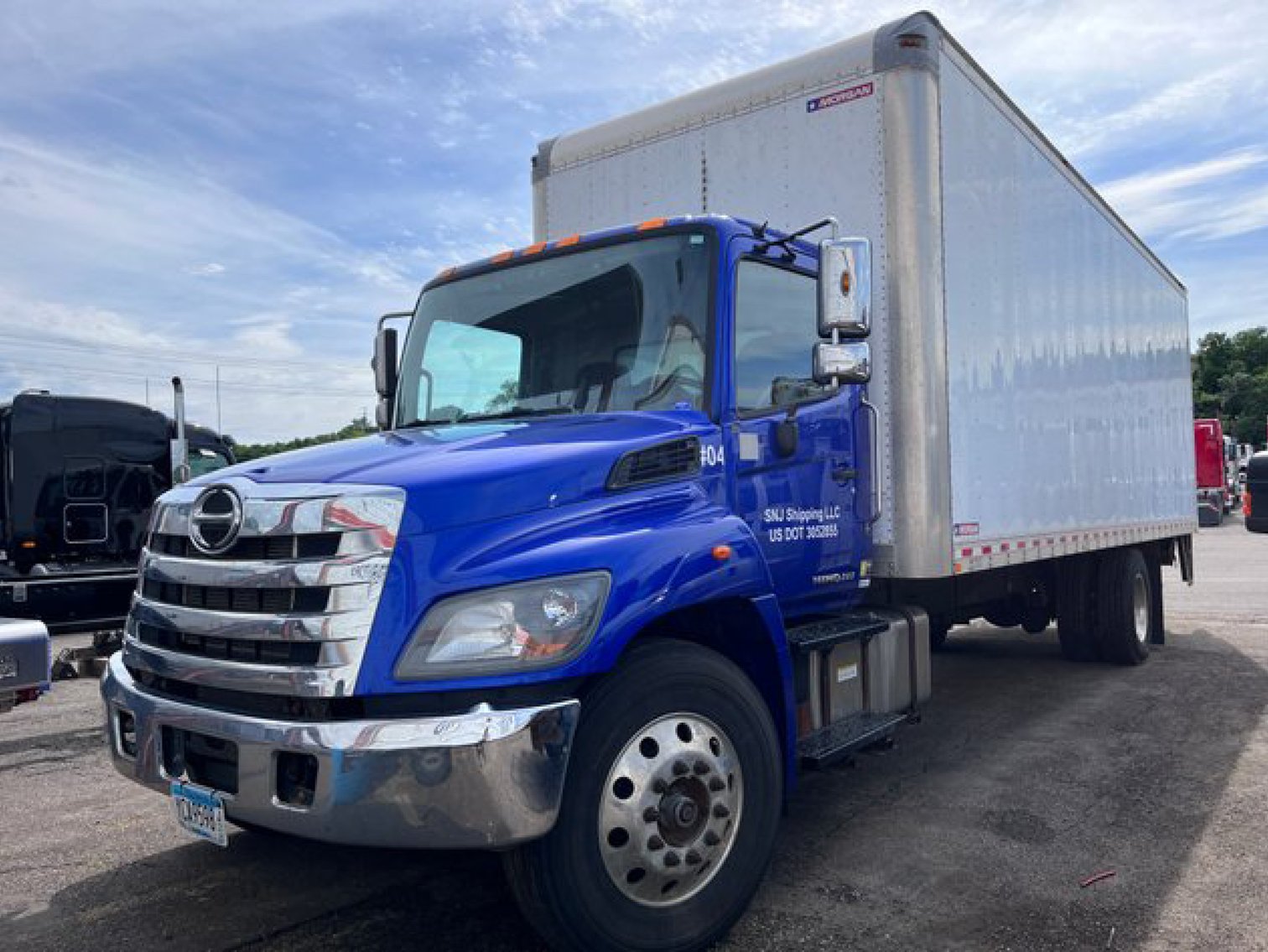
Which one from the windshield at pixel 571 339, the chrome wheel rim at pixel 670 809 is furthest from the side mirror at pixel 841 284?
the chrome wheel rim at pixel 670 809

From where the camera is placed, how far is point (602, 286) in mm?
4133

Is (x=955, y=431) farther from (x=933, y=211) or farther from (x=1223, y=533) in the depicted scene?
(x=1223, y=533)

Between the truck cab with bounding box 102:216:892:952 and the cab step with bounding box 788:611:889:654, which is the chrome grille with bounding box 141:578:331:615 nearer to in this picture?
the truck cab with bounding box 102:216:892:952

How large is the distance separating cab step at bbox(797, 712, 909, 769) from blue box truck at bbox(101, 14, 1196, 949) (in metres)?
0.02

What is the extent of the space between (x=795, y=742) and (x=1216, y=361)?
7694 cm

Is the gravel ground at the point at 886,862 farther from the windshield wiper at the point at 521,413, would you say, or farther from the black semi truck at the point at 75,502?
the black semi truck at the point at 75,502

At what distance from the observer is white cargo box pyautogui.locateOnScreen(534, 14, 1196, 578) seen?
4926 millimetres

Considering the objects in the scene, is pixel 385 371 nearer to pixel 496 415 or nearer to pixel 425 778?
pixel 496 415

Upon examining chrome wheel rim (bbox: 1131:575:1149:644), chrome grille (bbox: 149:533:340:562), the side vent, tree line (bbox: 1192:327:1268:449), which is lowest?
chrome wheel rim (bbox: 1131:575:1149:644)

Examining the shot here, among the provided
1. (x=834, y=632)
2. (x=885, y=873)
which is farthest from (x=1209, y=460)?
(x=885, y=873)

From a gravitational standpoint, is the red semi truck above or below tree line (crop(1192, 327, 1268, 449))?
below

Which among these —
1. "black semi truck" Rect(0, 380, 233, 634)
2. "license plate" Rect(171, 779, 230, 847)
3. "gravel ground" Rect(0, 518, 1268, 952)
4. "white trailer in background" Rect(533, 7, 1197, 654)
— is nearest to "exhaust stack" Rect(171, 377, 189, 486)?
"black semi truck" Rect(0, 380, 233, 634)

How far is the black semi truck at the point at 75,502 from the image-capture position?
438 inches

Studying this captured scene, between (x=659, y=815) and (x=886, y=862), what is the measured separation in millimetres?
1459
